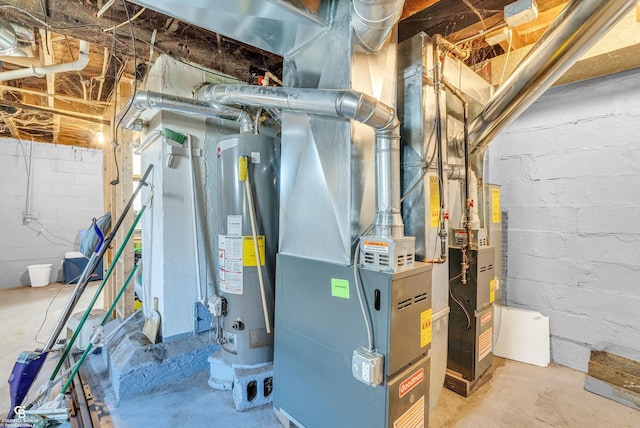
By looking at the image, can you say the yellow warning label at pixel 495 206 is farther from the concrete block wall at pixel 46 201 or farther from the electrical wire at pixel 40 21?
the concrete block wall at pixel 46 201

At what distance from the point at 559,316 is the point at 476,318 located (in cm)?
99

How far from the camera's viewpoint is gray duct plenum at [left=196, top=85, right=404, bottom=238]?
1170 mm

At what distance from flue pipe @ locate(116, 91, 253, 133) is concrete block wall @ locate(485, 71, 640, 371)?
230 centimetres

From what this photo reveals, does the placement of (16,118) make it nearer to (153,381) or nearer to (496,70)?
(153,381)

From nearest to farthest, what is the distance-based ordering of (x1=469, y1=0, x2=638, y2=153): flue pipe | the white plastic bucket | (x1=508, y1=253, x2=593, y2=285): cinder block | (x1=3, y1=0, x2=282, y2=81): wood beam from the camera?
(x1=469, y1=0, x2=638, y2=153): flue pipe → (x1=3, y1=0, x2=282, y2=81): wood beam → (x1=508, y1=253, x2=593, y2=285): cinder block → the white plastic bucket

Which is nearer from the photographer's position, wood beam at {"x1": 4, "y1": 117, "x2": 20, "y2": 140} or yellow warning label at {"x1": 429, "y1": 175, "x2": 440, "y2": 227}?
yellow warning label at {"x1": 429, "y1": 175, "x2": 440, "y2": 227}

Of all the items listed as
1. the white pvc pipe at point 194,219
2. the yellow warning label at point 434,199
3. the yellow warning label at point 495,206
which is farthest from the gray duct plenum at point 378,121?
the yellow warning label at point 495,206

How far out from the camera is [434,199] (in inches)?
63.2

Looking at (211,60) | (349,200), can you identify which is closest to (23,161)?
(211,60)

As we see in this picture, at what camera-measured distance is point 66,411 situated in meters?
1.60

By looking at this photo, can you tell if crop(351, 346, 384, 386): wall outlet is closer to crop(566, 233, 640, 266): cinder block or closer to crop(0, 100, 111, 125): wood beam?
crop(566, 233, 640, 266): cinder block

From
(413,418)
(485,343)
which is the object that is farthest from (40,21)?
(485,343)

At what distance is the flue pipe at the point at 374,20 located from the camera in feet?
3.67

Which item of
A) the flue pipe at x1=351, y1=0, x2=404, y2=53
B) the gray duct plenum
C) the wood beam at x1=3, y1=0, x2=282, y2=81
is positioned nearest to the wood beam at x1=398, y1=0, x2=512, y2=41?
the flue pipe at x1=351, y1=0, x2=404, y2=53
